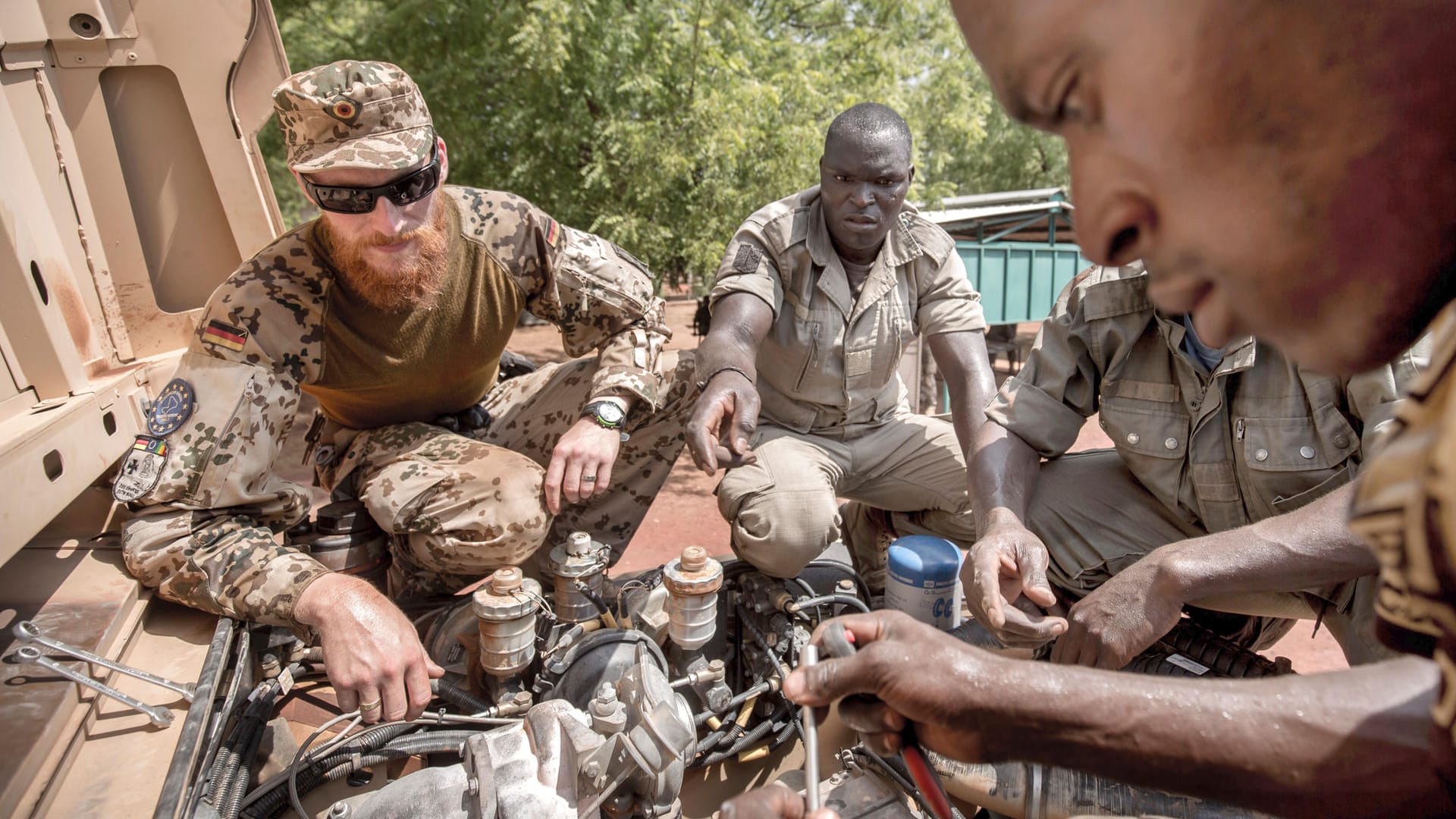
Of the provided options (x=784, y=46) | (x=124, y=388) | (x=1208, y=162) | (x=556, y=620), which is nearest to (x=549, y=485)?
(x=556, y=620)

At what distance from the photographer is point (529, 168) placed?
22.5 feet

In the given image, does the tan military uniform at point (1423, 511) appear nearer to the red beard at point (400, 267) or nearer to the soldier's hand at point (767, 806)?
the soldier's hand at point (767, 806)

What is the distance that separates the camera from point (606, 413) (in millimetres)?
Result: 2756

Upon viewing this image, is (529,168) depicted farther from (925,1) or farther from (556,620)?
(556,620)

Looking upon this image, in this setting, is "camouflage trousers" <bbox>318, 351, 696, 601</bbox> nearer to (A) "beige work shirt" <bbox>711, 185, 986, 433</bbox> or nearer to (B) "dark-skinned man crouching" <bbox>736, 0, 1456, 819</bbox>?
(A) "beige work shirt" <bbox>711, 185, 986, 433</bbox>

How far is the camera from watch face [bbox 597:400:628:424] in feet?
9.00

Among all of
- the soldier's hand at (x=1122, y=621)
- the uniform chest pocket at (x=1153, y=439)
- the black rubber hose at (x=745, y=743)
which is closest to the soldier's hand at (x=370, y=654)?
the black rubber hose at (x=745, y=743)

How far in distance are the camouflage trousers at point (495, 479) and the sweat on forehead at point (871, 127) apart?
100 cm

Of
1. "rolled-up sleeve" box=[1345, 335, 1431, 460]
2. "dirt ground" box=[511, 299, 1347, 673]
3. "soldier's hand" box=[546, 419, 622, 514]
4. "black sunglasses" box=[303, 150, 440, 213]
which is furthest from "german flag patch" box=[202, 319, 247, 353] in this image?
"rolled-up sleeve" box=[1345, 335, 1431, 460]

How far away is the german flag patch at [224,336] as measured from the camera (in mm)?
2467

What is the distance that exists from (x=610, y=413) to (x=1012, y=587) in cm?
133

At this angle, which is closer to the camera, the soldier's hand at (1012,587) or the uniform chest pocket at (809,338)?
Answer: the soldier's hand at (1012,587)

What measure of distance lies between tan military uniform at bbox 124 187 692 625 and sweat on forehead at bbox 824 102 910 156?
36.2 inches

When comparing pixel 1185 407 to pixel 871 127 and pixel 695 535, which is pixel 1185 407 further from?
pixel 695 535
